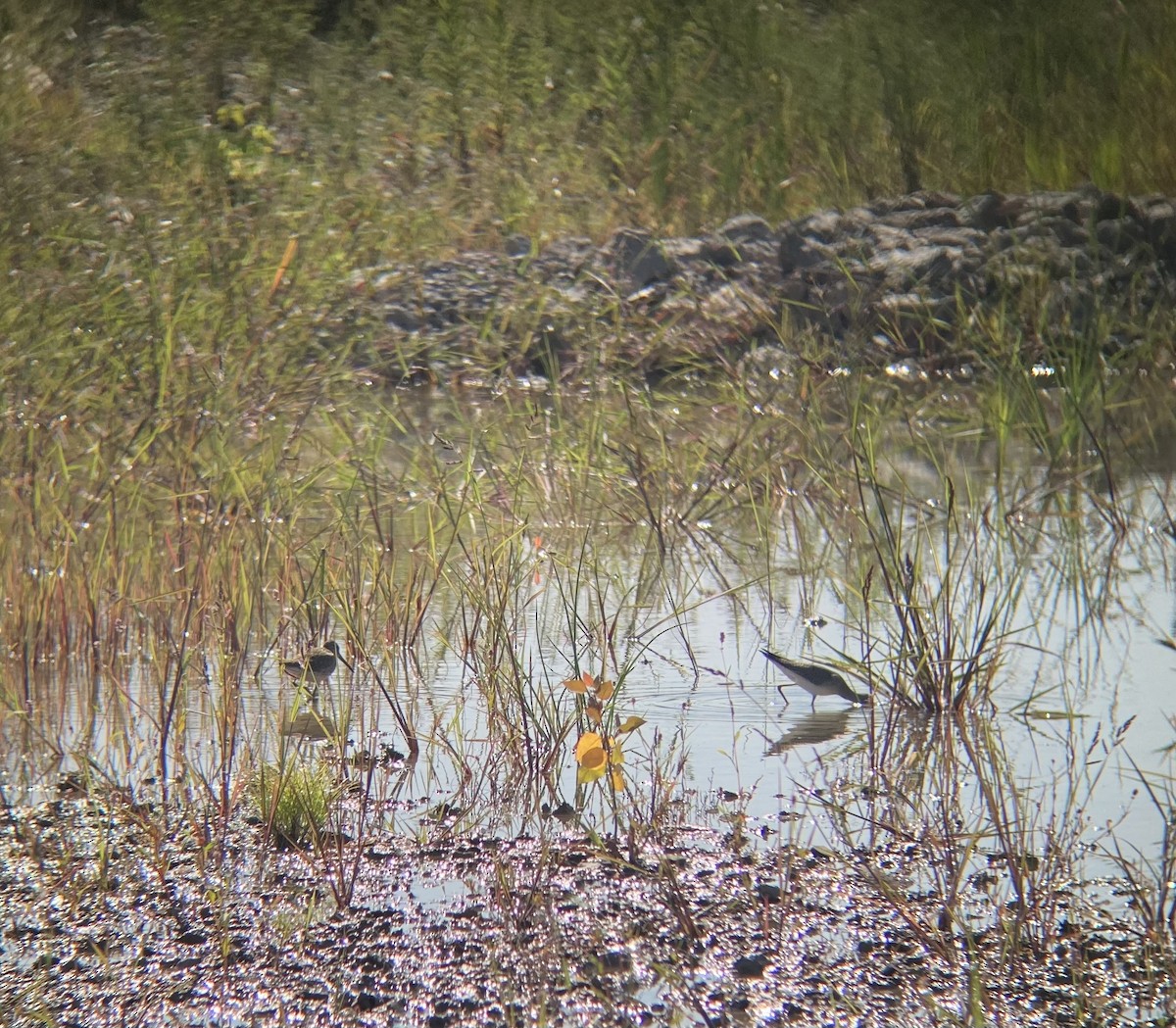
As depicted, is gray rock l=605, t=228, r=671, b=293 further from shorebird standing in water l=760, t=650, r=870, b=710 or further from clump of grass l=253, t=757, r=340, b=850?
clump of grass l=253, t=757, r=340, b=850

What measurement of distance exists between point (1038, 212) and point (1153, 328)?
78 centimetres

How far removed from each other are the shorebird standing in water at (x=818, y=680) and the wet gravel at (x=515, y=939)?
1.86ft

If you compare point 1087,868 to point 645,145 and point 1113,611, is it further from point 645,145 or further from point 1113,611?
point 645,145

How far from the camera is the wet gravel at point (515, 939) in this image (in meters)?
1.61

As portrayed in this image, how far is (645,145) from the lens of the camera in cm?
777

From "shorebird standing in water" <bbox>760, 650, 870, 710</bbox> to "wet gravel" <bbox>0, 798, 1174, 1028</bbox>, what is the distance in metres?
0.57

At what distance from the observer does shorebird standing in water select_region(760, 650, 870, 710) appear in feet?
8.42

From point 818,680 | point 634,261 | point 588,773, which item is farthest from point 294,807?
point 634,261

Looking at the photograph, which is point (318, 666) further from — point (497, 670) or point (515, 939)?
point (515, 939)

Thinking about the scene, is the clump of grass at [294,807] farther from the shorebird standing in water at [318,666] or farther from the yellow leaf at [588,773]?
the shorebird standing in water at [318,666]

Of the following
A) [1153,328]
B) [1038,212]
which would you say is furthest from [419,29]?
[1153,328]

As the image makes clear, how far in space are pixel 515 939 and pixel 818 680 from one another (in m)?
0.95

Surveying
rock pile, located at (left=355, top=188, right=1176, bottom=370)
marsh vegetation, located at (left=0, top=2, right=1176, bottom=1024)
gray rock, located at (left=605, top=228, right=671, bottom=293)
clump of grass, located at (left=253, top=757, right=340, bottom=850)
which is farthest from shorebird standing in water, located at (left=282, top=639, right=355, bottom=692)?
gray rock, located at (left=605, top=228, right=671, bottom=293)

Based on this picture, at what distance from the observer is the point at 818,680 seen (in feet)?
8.45
